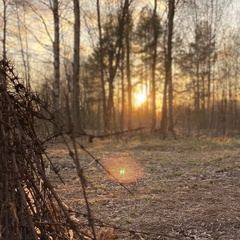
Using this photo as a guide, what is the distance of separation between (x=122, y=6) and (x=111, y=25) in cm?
282

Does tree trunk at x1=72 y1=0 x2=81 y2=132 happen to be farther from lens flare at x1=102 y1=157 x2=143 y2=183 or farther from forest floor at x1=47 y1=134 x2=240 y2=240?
forest floor at x1=47 y1=134 x2=240 y2=240

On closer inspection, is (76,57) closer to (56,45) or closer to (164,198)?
(56,45)

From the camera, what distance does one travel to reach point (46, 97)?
2.31m

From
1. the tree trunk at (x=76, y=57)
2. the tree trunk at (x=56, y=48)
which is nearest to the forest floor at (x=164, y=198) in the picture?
the tree trunk at (x=56, y=48)

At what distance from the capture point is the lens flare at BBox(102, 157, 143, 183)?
7.29 m

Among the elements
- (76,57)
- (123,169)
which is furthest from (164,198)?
(76,57)

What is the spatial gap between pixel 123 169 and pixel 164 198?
2.88 meters

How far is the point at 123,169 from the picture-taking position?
27.4ft

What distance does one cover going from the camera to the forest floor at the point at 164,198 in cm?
414

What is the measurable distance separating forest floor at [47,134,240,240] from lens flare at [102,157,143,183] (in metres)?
0.04

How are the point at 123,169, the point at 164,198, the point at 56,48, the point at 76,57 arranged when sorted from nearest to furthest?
the point at 164,198 < the point at 123,169 < the point at 56,48 < the point at 76,57

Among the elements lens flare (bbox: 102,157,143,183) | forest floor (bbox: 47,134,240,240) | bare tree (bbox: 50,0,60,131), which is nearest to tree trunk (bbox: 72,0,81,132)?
bare tree (bbox: 50,0,60,131)

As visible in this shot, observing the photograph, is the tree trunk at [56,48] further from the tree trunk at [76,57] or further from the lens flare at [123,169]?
the lens flare at [123,169]

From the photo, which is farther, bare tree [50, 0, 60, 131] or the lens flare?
bare tree [50, 0, 60, 131]
